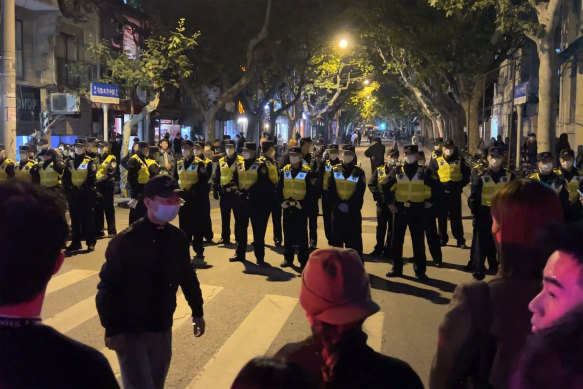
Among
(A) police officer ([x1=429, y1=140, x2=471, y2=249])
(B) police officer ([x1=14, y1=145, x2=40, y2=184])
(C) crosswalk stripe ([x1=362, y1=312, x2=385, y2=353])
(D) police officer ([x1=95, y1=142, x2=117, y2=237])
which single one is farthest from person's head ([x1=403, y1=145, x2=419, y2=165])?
(B) police officer ([x1=14, y1=145, x2=40, y2=184])

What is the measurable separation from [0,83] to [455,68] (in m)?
18.1

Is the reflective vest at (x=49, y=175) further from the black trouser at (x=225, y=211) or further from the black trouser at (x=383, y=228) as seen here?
the black trouser at (x=383, y=228)

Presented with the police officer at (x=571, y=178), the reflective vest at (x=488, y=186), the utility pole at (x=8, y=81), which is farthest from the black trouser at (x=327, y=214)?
the utility pole at (x=8, y=81)

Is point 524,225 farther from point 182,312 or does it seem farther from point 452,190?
point 452,190

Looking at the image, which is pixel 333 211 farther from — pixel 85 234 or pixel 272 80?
pixel 272 80

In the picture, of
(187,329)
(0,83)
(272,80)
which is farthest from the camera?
(272,80)

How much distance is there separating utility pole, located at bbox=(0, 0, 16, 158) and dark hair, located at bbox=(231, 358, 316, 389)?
41.6 feet

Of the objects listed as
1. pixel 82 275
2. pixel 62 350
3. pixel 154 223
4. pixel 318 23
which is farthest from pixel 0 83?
pixel 318 23

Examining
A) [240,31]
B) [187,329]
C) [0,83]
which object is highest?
[240,31]

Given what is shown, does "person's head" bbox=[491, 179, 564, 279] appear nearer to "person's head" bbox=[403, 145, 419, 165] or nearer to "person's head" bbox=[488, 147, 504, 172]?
"person's head" bbox=[403, 145, 419, 165]

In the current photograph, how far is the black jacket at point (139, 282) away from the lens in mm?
3561

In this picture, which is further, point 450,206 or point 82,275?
point 450,206

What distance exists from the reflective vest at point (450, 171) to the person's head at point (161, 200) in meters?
8.33

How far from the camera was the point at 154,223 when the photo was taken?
3.83 metres
